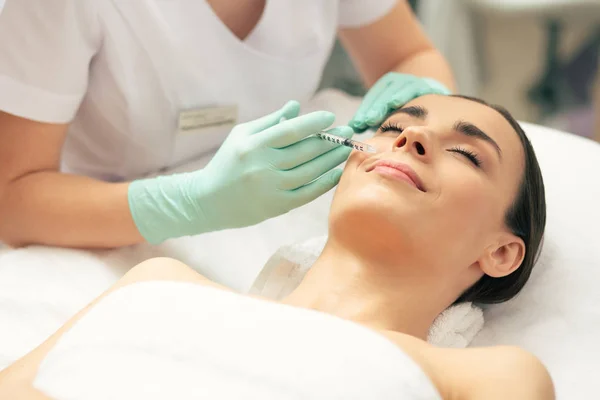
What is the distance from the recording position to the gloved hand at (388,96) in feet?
4.32

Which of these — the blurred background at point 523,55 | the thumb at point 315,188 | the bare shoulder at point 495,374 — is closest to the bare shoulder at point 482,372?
the bare shoulder at point 495,374

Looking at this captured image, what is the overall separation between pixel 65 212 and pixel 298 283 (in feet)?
1.53

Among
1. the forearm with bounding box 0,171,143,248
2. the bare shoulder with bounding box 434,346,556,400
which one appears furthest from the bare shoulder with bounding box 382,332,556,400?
the forearm with bounding box 0,171,143,248

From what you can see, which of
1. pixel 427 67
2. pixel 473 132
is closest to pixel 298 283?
pixel 473 132

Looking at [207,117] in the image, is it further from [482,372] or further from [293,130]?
[482,372]

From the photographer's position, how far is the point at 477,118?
3.90ft

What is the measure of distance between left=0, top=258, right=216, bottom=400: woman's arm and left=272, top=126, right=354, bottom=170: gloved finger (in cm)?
24

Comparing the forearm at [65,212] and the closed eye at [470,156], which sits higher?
the closed eye at [470,156]

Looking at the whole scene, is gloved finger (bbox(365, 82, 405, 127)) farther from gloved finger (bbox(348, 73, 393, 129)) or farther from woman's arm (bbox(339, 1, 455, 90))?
woman's arm (bbox(339, 1, 455, 90))

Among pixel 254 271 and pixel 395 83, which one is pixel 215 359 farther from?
pixel 395 83

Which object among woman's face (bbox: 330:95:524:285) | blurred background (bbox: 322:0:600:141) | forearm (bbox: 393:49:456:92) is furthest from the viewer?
blurred background (bbox: 322:0:600:141)

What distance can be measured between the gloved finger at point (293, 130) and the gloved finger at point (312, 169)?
5cm

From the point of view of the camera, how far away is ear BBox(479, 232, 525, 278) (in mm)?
1147

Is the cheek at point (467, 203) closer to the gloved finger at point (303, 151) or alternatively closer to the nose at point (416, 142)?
the nose at point (416, 142)
